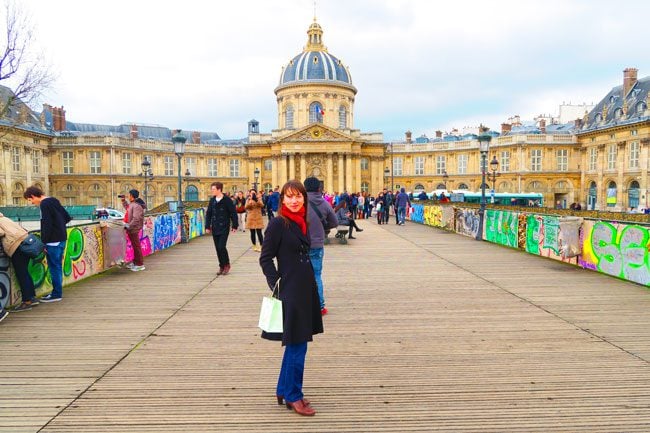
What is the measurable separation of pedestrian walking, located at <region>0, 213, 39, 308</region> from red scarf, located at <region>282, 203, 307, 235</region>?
5890 mm

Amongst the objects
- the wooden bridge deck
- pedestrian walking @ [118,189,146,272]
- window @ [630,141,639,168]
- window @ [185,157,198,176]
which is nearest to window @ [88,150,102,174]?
window @ [185,157,198,176]

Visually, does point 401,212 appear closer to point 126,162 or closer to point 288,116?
point 288,116

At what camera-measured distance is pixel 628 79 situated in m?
53.9

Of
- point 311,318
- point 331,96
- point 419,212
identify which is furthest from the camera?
point 331,96

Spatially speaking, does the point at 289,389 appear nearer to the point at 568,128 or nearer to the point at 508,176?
the point at 508,176

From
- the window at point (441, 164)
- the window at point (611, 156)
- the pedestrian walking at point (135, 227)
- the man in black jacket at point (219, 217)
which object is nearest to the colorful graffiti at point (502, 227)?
the man in black jacket at point (219, 217)

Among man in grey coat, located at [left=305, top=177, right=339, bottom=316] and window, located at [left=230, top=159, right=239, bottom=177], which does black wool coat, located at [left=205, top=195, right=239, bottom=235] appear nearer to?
man in grey coat, located at [left=305, top=177, right=339, bottom=316]

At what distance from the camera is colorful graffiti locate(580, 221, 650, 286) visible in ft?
32.3

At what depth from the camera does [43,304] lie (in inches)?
337

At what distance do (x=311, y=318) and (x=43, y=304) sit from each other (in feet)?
21.6

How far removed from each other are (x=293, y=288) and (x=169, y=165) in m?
67.4

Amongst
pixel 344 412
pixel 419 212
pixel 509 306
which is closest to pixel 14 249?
pixel 344 412

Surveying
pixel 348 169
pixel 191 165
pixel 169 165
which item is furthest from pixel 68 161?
pixel 348 169

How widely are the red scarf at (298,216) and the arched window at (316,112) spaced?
6500cm
